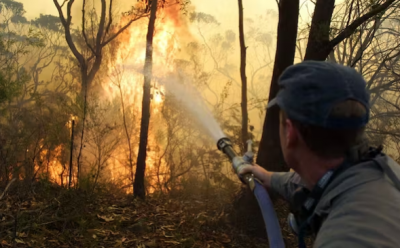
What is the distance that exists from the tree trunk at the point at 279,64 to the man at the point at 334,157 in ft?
10.5

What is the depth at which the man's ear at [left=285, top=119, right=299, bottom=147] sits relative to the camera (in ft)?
3.96

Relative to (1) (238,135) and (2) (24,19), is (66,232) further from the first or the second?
(2) (24,19)

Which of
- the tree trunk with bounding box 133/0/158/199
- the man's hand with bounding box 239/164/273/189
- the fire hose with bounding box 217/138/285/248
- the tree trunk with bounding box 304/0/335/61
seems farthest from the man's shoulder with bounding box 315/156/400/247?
the tree trunk with bounding box 133/0/158/199

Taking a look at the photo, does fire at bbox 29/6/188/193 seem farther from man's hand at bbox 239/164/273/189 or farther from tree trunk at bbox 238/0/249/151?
man's hand at bbox 239/164/273/189

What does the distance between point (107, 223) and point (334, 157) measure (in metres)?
4.08

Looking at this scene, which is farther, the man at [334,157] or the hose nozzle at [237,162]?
the hose nozzle at [237,162]

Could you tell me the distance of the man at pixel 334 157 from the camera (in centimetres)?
95

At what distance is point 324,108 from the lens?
1.10 meters

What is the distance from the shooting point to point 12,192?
210 inches

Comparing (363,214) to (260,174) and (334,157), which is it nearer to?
(334,157)

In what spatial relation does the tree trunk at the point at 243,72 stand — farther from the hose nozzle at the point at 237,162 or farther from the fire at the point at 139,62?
the fire at the point at 139,62

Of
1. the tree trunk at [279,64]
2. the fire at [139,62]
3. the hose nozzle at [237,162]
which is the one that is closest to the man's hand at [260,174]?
the hose nozzle at [237,162]

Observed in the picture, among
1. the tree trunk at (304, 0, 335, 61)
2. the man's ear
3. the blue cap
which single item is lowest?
the man's ear

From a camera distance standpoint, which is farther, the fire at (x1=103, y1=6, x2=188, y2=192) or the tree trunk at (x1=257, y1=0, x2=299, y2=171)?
the fire at (x1=103, y1=6, x2=188, y2=192)
